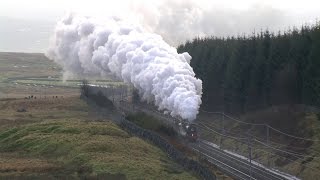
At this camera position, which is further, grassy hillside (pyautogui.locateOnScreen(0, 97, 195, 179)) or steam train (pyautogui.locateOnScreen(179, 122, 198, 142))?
A: steam train (pyautogui.locateOnScreen(179, 122, 198, 142))

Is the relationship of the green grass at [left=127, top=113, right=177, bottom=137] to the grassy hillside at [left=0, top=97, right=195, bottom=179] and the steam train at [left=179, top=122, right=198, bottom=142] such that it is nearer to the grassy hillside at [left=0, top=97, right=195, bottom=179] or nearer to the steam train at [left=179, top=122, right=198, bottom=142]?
the steam train at [left=179, top=122, right=198, bottom=142]

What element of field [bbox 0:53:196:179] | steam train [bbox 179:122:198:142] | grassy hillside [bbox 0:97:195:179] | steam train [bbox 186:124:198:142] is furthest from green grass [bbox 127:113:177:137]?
grassy hillside [bbox 0:97:195:179]

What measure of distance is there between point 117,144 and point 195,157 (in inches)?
472

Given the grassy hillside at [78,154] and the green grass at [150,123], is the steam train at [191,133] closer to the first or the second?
the green grass at [150,123]

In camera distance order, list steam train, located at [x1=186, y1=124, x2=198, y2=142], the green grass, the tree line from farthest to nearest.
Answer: the tree line < steam train, located at [x1=186, y1=124, x2=198, y2=142] < the green grass

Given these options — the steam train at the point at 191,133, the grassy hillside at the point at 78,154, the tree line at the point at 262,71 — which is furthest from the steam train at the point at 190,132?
the tree line at the point at 262,71

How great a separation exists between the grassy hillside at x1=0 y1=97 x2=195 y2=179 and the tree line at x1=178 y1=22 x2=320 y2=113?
113 feet

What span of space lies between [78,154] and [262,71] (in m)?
53.7

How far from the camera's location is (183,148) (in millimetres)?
78562

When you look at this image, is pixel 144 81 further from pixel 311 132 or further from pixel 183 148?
pixel 311 132

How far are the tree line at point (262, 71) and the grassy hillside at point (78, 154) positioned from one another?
34.5 metres

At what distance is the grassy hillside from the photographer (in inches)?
2279

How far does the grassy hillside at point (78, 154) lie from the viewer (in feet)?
190

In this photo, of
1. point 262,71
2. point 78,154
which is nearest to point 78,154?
point 78,154
